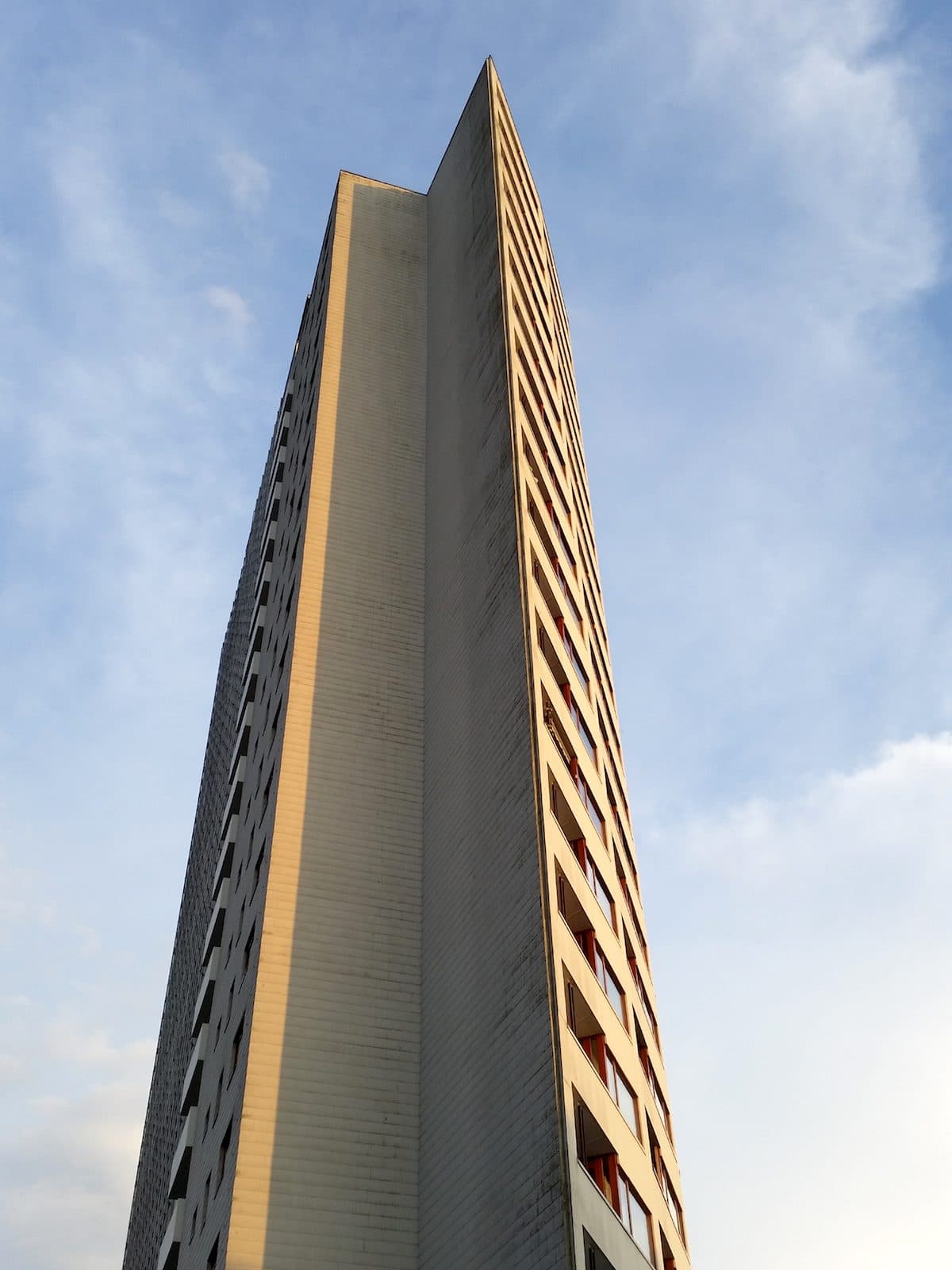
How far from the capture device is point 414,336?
4203 cm

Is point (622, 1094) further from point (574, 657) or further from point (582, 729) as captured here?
point (574, 657)

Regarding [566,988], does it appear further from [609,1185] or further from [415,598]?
[415,598]

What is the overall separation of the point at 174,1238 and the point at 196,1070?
14.2 ft

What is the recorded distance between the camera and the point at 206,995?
33781 millimetres

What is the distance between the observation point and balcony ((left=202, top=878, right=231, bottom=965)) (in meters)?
35.1

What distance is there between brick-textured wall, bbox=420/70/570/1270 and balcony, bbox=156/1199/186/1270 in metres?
9.93

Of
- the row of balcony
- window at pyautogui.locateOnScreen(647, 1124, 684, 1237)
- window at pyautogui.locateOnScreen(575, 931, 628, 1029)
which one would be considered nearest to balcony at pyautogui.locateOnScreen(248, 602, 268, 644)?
the row of balcony

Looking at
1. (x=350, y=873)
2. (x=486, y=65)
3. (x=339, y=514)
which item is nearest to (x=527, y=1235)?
(x=350, y=873)

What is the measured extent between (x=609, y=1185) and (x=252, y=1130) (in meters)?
7.01

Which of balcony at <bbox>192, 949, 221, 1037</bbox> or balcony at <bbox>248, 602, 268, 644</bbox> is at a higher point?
balcony at <bbox>248, 602, 268, 644</bbox>

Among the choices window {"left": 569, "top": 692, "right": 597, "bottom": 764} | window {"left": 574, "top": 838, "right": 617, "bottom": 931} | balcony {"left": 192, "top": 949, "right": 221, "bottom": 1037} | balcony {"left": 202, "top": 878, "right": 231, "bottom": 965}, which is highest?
window {"left": 569, "top": 692, "right": 597, "bottom": 764}

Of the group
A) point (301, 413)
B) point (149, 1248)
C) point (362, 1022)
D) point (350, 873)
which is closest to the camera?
point (362, 1022)

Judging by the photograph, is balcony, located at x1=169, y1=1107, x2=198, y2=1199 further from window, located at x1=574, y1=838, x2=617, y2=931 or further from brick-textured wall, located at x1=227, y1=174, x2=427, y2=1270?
window, located at x1=574, y1=838, x2=617, y2=931

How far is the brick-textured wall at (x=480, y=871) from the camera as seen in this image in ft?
63.4
